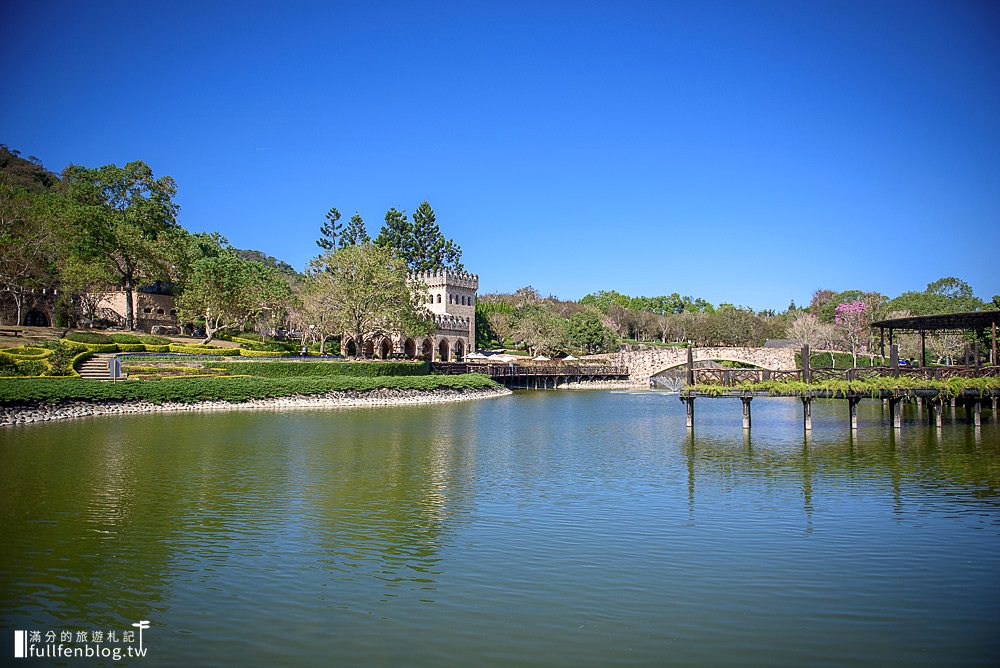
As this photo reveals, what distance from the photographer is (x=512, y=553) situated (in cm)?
1223

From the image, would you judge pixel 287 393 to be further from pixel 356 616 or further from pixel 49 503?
pixel 356 616

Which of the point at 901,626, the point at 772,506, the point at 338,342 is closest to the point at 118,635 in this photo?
the point at 901,626

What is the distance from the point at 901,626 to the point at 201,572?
9.80 m

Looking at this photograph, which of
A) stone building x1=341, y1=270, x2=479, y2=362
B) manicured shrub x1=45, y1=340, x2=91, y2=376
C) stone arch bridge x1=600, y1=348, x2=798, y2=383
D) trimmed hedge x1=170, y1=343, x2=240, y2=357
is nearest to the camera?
manicured shrub x1=45, y1=340, x2=91, y2=376

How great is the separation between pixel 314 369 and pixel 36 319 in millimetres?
27913

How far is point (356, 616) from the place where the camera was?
9.45m

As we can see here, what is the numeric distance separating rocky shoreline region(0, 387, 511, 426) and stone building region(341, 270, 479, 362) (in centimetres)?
1839

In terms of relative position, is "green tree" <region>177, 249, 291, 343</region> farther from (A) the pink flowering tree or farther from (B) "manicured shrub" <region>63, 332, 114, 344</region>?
(A) the pink flowering tree

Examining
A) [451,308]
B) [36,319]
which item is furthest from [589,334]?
[36,319]

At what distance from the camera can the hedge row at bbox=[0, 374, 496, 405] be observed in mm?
34281

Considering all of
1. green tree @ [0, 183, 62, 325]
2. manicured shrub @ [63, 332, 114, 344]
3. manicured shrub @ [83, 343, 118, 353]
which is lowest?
manicured shrub @ [83, 343, 118, 353]

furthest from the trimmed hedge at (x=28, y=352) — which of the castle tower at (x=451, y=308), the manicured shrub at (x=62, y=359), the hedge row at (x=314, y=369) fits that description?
the castle tower at (x=451, y=308)

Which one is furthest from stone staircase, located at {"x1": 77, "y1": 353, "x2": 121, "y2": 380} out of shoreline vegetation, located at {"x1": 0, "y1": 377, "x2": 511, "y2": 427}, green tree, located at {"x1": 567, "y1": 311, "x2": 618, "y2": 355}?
green tree, located at {"x1": 567, "y1": 311, "x2": 618, "y2": 355}

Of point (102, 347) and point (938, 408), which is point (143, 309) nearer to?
point (102, 347)
